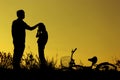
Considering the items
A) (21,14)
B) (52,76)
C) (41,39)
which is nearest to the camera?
(52,76)

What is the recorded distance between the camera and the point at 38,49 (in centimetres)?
1738

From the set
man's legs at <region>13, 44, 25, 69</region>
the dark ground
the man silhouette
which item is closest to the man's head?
the man silhouette

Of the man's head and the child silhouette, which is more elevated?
the man's head

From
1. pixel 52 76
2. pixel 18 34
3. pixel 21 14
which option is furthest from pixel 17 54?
pixel 52 76

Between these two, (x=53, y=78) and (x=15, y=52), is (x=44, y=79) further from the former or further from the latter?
(x=15, y=52)

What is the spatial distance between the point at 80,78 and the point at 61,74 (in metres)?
0.85

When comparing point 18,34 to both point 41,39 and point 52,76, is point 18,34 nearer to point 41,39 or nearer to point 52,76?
point 41,39

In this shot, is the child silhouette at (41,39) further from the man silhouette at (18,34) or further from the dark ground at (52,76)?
the dark ground at (52,76)

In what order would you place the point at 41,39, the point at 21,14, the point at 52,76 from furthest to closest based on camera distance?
the point at 41,39 → the point at 21,14 → the point at 52,76

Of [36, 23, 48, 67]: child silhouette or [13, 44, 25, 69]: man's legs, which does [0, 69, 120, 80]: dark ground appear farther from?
[36, 23, 48, 67]: child silhouette

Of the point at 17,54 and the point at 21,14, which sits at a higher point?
the point at 21,14

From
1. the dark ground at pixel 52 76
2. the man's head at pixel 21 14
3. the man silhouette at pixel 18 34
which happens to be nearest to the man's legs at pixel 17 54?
the man silhouette at pixel 18 34

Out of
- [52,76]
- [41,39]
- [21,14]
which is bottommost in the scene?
[52,76]

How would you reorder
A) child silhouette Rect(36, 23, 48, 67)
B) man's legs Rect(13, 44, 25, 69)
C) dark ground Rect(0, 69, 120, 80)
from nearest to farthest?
dark ground Rect(0, 69, 120, 80), man's legs Rect(13, 44, 25, 69), child silhouette Rect(36, 23, 48, 67)
